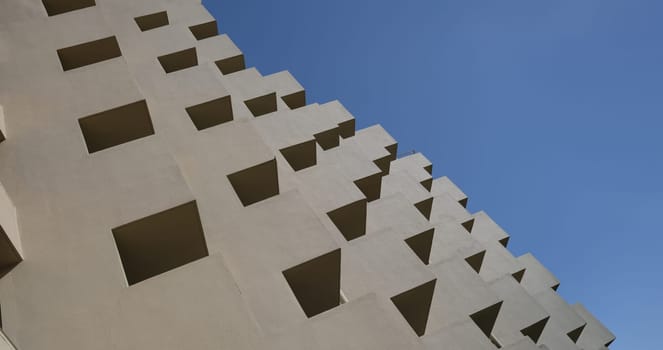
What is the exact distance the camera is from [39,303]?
4.30 metres

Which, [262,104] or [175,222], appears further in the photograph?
[262,104]

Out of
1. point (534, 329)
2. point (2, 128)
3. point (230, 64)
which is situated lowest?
point (534, 329)

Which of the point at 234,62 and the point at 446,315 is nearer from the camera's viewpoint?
the point at 446,315

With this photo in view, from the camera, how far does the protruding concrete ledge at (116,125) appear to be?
685 cm

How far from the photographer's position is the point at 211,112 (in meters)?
9.02

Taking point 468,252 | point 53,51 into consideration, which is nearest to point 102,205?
point 53,51

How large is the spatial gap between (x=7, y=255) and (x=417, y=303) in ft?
18.7

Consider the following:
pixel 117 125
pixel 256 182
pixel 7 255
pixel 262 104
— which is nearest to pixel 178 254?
pixel 7 255

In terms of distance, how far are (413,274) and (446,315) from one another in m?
1.93

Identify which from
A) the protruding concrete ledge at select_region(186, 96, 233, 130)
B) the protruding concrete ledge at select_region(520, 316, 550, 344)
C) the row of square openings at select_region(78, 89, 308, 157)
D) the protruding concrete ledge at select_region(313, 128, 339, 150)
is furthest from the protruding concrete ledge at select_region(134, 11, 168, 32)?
the protruding concrete ledge at select_region(520, 316, 550, 344)

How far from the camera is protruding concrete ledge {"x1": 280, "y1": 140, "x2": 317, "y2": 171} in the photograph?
1045 cm

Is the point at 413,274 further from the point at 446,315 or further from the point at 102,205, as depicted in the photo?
the point at 102,205

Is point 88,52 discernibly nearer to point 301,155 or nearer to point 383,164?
point 301,155

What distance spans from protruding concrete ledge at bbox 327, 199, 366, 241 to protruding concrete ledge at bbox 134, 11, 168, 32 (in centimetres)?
744
